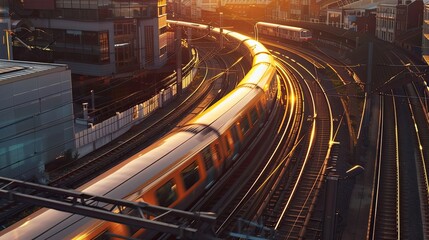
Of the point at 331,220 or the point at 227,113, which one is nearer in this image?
the point at 331,220

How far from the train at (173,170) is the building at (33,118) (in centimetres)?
515

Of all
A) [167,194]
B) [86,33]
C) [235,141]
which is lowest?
[235,141]

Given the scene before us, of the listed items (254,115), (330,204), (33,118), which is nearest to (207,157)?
(330,204)

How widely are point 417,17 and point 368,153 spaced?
2873 centimetres

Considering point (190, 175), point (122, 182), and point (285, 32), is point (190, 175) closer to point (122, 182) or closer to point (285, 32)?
point (122, 182)

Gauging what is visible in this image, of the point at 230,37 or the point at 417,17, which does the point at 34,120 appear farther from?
the point at 417,17

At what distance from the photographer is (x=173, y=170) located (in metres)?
11.9

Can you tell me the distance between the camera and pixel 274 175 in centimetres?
1659

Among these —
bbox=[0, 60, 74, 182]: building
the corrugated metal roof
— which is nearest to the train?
bbox=[0, 60, 74, 182]: building

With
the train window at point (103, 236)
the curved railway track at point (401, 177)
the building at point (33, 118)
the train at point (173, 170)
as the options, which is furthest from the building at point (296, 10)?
the train window at point (103, 236)

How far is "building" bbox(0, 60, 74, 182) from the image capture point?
16234 mm

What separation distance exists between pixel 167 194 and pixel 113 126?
34.5 ft

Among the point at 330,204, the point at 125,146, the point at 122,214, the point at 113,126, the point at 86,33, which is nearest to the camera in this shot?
the point at 122,214

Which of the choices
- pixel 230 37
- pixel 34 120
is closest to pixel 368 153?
pixel 34 120
